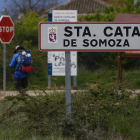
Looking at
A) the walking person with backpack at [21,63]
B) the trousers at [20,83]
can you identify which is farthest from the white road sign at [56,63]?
the walking person with backpack at [21,63]

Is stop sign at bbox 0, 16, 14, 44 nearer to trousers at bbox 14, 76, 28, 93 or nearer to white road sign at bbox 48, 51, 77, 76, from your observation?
white road sign at bbox 48, 51, 77, 76

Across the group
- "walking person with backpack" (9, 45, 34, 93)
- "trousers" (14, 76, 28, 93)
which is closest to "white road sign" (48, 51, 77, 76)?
"trousers" (14, 76, 28, 93)

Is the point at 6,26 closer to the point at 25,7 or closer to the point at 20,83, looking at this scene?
the point at 20,83

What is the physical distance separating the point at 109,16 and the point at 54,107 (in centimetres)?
1077

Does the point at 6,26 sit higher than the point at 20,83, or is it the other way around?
the point at 6,26

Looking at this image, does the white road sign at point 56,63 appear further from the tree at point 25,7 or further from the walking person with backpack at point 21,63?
the tree at point 25,7

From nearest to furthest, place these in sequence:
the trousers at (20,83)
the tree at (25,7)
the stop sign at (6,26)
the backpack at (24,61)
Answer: the backpack at (24,61) → the trousers at (20,83) → the stop sign at (6,26) → the tree at (25,7)

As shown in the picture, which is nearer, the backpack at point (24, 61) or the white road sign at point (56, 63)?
the backpack at point (24, 61)

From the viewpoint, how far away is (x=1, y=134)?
15.6 ft

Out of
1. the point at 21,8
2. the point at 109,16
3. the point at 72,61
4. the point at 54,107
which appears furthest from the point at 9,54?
the point at 21,8

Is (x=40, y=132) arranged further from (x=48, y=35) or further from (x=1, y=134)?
(x=48, y=35)

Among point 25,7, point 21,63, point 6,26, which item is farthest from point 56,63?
point 25,7

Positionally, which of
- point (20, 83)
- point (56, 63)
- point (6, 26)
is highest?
point (6, 26)

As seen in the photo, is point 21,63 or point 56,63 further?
point 56,63
